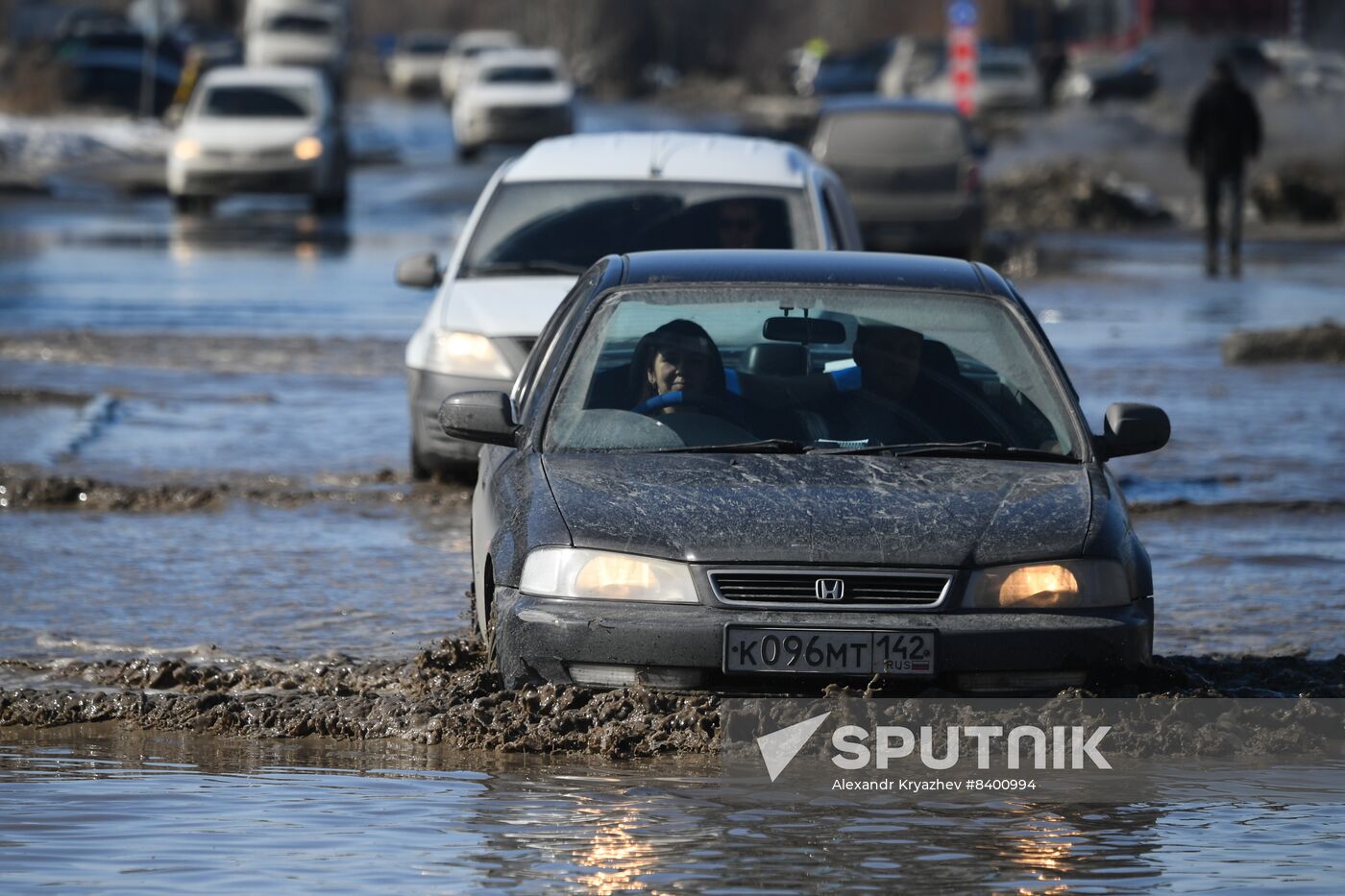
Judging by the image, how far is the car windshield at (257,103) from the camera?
32.5m

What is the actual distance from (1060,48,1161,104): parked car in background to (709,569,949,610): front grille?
5094 centimetres

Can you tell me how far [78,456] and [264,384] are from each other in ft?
11.2

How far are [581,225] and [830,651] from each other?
6.37 m

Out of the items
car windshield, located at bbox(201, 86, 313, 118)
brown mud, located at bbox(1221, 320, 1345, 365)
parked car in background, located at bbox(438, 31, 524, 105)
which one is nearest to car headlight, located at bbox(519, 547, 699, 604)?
brown mud, located at bbox(1221, 320, 1345, 365)

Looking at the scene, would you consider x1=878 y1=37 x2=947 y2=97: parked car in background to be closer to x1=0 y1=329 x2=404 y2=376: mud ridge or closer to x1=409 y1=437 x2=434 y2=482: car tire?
x1=0 y1=329 x2=404 y2=376: mud ridge

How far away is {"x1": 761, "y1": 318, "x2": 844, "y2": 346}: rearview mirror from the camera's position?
7262mm

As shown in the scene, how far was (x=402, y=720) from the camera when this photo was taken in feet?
21.7

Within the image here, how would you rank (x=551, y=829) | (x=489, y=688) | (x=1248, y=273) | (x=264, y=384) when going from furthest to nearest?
1. (x=1248, y=273)
2. (x=264, y=384)
3. (x=489, y=688)
4. (x=551, y=829)

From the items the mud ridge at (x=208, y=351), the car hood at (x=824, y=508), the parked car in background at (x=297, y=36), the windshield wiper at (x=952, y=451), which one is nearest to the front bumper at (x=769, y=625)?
the car hood at (x=824, y=508)

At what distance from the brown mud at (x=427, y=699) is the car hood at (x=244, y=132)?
24.3m

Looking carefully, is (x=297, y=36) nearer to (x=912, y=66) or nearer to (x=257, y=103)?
(x=912, y=66)

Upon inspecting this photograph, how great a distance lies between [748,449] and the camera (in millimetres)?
6770

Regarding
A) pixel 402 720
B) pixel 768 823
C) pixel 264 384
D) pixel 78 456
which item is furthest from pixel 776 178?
pixel 768 823

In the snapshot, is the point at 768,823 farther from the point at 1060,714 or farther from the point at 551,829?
the point at 1060,714
